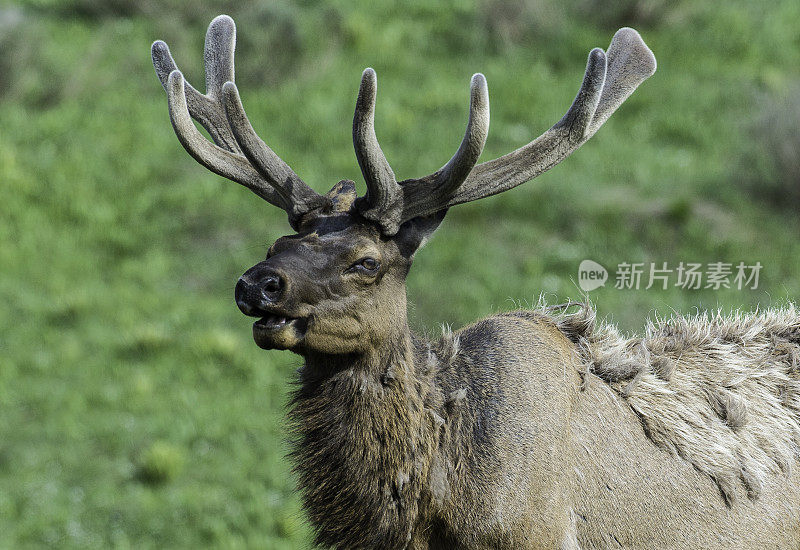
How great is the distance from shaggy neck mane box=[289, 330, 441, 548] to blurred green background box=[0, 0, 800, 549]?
3.12 m

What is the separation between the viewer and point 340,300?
3.67 m

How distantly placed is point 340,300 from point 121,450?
5.12 meters

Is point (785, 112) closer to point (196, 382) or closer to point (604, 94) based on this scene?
point (196, 382)

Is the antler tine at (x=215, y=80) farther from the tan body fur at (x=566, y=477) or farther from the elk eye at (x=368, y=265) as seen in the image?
the tan body fur at (x=566, y=477)

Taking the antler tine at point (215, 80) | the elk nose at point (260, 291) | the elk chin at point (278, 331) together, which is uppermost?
the antler tine at point (215, 80)

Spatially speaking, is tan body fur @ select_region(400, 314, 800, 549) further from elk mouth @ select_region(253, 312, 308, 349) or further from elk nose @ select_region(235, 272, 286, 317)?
elk nose @ select_region(235, 272, 286, 317)

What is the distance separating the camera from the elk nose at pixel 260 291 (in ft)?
11.2

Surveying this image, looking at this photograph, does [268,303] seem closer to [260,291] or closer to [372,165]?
[260,291]

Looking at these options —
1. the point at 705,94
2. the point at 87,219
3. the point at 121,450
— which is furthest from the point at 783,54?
the point at 121,450

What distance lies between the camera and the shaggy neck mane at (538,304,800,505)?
4.25 meters

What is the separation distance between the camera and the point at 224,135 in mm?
4492

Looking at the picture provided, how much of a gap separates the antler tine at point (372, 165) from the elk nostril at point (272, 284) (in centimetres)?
54

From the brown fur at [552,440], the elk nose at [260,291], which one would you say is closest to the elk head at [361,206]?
the elk nose at [260,291]

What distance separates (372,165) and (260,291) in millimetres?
716
